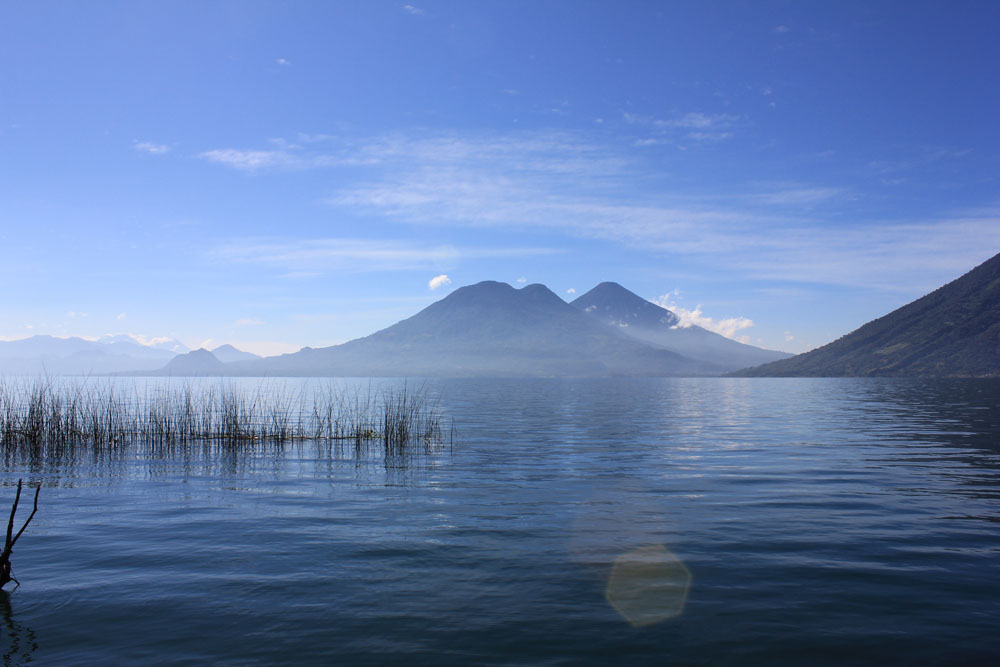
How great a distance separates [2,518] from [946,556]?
21.1 m

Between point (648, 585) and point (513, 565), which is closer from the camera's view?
point (648, 585)

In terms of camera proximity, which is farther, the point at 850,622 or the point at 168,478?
the point at 168,478

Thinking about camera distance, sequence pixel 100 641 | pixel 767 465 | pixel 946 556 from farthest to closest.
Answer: pixel 767 465, pixel 946 556, pixel 100 641

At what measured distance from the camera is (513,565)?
11.3 metres

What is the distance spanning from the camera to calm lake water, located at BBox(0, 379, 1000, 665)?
816 cm

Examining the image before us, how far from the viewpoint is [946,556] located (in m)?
11.7

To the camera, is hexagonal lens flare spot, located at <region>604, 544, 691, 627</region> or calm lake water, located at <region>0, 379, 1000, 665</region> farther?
hexagonal lens flare spot, located at <region>604, 544, 691, 627</region>

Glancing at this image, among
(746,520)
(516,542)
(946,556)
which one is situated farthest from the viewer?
(746,520)

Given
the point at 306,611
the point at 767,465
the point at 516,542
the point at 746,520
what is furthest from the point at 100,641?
the point at 767,465

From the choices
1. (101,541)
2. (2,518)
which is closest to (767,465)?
(101,541)

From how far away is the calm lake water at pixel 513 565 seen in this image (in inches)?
321

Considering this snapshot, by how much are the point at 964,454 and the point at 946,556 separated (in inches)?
675

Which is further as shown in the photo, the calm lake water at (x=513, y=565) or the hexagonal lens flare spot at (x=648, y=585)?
the hexagonal lens flare spot at (x=648, y=585)

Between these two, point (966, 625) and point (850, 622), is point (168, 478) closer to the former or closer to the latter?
point (850, 622)
